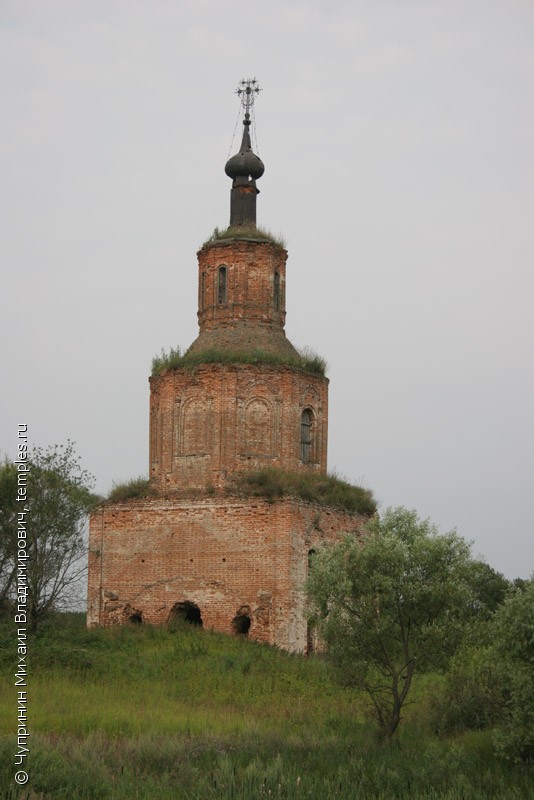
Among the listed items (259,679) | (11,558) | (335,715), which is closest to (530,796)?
(335,715)

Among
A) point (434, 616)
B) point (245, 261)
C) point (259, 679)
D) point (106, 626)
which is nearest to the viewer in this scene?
point (434, 616)

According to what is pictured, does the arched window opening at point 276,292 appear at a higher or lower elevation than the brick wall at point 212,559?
higher

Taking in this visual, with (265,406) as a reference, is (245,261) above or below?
above

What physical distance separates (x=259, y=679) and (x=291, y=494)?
4972 millimetres

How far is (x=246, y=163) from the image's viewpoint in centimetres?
3375

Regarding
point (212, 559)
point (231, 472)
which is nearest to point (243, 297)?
point (231, 472)

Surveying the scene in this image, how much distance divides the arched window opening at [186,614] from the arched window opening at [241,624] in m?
1.09

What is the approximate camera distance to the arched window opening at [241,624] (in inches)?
1174

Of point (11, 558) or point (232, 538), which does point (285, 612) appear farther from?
point (11, 558)

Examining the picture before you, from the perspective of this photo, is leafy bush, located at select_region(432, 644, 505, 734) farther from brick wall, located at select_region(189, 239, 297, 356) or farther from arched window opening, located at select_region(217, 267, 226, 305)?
arched window opening, located at select_region(217, 267, 226, 305)

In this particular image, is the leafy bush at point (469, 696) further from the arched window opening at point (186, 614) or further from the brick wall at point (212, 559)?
the arched window opening at point (186, 614)

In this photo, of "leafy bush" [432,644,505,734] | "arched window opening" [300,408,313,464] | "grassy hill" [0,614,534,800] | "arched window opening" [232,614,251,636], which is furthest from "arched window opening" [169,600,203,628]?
"leafy bush" [432,644,505,734]

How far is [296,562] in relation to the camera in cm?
2972

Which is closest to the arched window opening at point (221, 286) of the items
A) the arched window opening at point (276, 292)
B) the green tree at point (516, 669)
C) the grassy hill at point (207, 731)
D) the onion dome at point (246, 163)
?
the arched window opening at point (276, 292)
